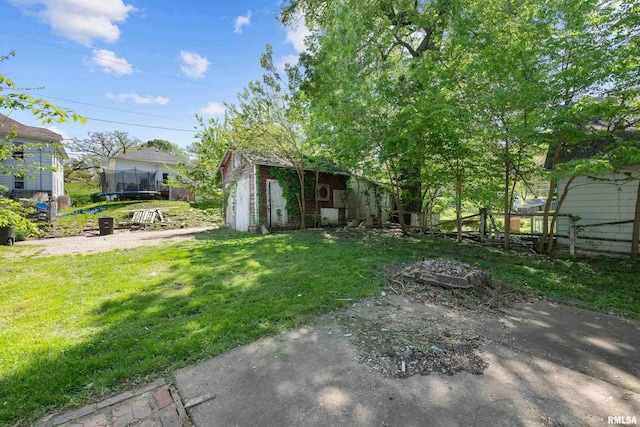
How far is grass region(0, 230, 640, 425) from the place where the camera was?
2.21 meters

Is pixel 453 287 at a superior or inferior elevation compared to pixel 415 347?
superior

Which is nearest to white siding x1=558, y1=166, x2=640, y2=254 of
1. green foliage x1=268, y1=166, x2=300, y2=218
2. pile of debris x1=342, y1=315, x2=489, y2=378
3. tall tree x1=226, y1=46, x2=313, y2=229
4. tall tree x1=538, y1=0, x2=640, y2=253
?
tall tree x1=538, y1=0, x2=640, y2=253

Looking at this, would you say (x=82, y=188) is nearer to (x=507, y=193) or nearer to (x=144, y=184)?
(x=144, y=184)

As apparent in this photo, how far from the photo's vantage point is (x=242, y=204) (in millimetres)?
12625

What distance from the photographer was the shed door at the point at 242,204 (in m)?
12.1

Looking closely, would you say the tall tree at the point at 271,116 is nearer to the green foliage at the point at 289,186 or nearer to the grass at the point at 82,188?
the green foliage at the point at 289,186

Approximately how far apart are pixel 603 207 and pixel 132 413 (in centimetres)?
1067

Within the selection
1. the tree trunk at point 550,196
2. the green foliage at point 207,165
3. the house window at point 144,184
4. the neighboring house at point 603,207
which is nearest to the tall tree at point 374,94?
the tree trunk at point 550,196

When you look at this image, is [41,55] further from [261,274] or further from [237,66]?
[261,274]

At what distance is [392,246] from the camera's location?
7.92 m

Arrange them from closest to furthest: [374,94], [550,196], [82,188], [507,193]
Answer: [550,196] < [507,193] < [374,94] < [82,188]

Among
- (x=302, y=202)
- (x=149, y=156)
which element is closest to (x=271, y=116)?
(x=302, y=202)

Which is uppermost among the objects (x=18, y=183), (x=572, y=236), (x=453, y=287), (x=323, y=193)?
(x=18, y=183)

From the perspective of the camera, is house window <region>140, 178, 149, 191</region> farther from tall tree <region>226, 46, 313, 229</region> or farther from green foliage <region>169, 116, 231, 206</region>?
tall tree <region>226, 46, 313, 229</region>
